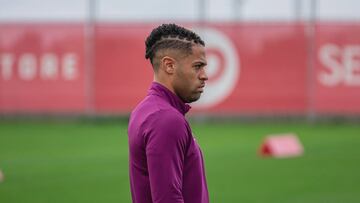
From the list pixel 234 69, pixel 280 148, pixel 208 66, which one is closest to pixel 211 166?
pixel 280 148

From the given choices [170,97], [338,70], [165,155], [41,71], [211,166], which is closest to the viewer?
[165,155]

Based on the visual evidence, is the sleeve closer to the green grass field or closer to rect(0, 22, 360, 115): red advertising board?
the green grass field

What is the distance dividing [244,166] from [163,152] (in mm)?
8821

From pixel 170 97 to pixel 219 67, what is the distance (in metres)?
16.5

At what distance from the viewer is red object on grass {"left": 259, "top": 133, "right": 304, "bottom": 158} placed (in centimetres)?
1329

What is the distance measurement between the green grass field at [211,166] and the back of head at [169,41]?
5629 mm

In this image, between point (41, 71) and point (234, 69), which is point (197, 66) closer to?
point (234, 69)

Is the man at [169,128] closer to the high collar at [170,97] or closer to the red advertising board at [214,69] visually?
the high collar at [170,97]

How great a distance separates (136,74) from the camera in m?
19.8

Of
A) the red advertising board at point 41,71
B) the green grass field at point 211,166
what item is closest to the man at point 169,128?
the green grass field at point 211,166

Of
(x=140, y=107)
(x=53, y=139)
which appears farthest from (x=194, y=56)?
(x=53, y=139)

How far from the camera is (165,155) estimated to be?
10.7ft

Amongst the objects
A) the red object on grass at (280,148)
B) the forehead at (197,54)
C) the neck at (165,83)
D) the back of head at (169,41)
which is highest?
the back of head at (169,41)

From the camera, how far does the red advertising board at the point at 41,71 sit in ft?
65.2
